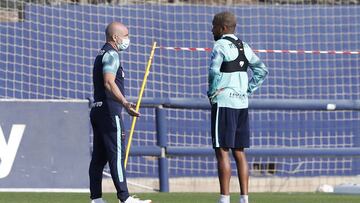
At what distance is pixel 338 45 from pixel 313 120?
57.5 inches

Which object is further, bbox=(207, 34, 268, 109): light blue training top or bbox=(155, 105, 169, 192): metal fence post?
bbox=(155, 105, 169, 192): metal fence post

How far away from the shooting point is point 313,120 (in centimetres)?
1783

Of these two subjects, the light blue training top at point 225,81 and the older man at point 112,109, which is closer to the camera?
the older man at point 112,109

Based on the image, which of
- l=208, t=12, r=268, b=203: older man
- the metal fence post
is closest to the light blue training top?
l=208, t=12, r=268, b=203: older man

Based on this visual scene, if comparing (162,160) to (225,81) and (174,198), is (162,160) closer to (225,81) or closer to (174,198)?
(174,198)

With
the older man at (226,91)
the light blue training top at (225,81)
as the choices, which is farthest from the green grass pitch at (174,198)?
the light blue training top at (225,81)

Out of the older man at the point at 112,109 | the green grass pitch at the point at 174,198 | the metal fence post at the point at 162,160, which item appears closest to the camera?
the older man at the point at 112,109

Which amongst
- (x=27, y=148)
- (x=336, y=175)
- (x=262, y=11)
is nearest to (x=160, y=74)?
(x=262, y=11)

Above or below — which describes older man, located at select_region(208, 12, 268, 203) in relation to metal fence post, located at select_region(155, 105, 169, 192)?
above

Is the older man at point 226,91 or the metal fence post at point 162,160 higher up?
the older man at point 226,91

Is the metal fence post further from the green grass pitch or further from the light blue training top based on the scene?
the light blue training top

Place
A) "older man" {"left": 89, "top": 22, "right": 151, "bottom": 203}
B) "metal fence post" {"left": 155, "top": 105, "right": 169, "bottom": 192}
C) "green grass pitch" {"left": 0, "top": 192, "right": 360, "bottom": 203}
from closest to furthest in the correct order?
"older man" {"left": 89, "top": 22, "right": 151, "bottom": 203} → "green grass pitch" {"left": 0, "top": 192, "right": 360, "bottom": 203} → "metal fence post" {"left": 155, "top": 105, "right": 169, "bottom": 192}

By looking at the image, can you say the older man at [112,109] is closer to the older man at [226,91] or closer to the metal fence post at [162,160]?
the older man at [226,91]

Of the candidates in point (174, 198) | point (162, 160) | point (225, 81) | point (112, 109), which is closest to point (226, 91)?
point (225, 81)
